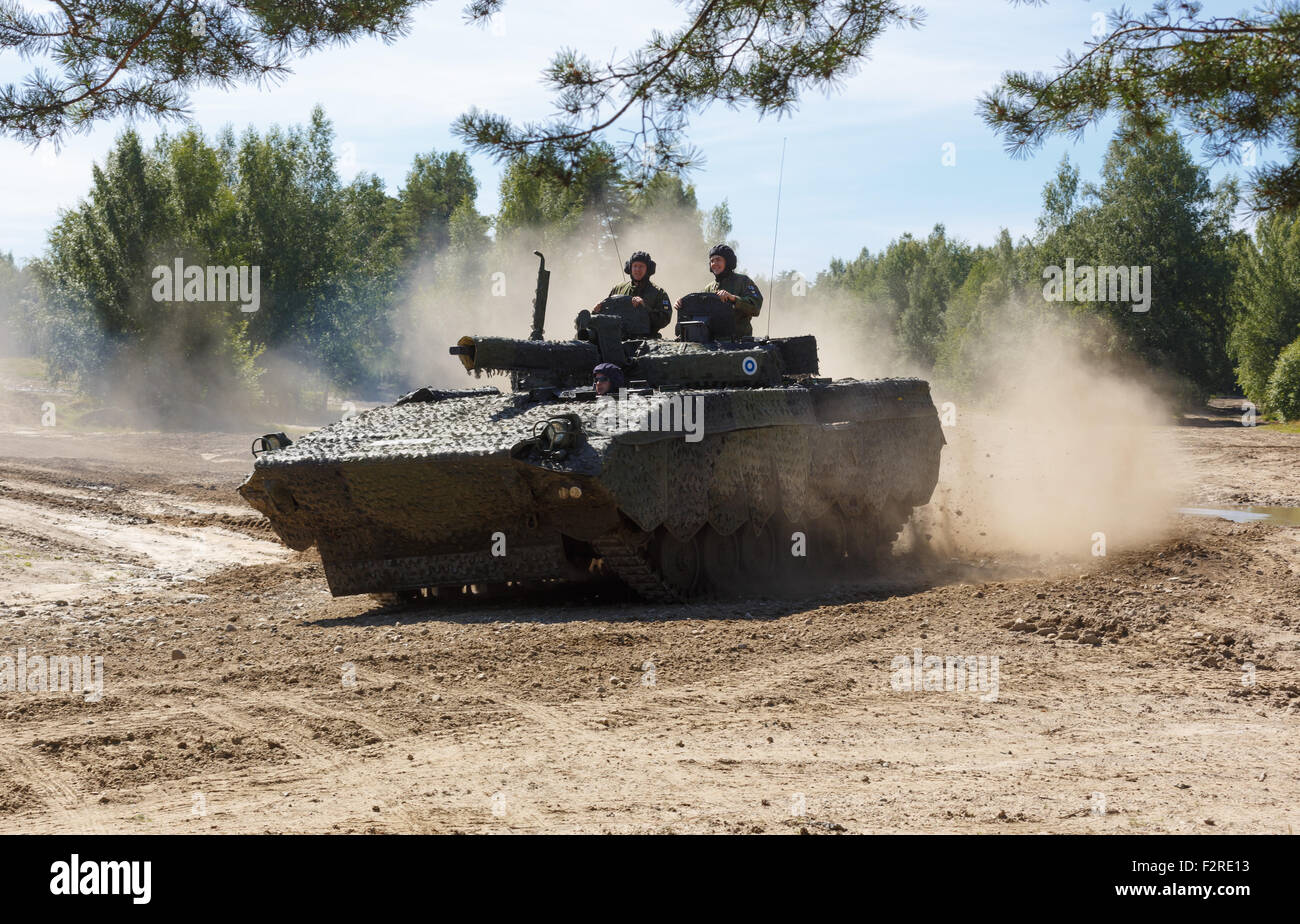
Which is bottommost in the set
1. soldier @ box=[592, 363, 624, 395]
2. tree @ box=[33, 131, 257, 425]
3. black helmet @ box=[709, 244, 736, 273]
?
soldier @ box=[592, 363, 624, 395]

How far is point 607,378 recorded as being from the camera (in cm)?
1145

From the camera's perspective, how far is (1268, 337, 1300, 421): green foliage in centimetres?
3747

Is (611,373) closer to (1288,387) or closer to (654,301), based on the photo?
(654,301)

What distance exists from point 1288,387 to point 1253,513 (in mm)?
21260

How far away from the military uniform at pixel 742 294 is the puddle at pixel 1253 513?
769 centimetres

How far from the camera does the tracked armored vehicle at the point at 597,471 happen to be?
404 inches

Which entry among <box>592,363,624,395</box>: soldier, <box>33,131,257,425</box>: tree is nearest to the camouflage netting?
<box>592,363,624,395</box>: soldier

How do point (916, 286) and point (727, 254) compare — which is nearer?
point (727, 254)

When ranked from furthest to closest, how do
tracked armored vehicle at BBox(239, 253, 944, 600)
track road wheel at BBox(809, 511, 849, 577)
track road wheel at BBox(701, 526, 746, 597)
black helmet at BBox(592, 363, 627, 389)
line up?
track road wheel at BBox(809, 511, 849, 577) < track road wheel at BBox(701, 526, 746, 597) < black helmet at BBox(592, 363, 627, 389) < tracked armored vehicle at BBox(239, 253, 944, 600)

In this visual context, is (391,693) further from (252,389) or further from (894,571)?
(252,389)

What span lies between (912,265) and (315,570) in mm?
79537

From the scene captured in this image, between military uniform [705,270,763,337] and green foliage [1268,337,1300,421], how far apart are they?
94.0 feet

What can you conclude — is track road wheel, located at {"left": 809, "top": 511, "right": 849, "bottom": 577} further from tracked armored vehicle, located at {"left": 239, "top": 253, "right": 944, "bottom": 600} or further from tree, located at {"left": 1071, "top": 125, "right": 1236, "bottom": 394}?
tree, located at {"left": 1071, "top": 125, "right": 1236, "bottom": 394}

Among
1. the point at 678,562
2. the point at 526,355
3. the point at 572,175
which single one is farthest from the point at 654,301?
the point at 572,175
